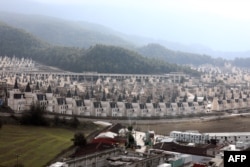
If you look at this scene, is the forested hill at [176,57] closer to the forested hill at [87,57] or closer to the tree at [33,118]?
the forested hill at [87,57]

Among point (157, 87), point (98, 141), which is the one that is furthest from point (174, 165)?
point (157, 87)

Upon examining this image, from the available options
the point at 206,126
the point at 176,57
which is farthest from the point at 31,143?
the point at 176,57

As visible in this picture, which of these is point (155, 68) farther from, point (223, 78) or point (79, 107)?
point (79, 107)

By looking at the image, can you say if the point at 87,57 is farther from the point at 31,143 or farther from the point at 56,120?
the point at 31,143

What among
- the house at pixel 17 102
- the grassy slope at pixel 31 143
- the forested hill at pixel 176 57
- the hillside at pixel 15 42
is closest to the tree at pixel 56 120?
the grassy slope at pixel 31 143

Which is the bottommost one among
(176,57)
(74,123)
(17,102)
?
(74,123)
